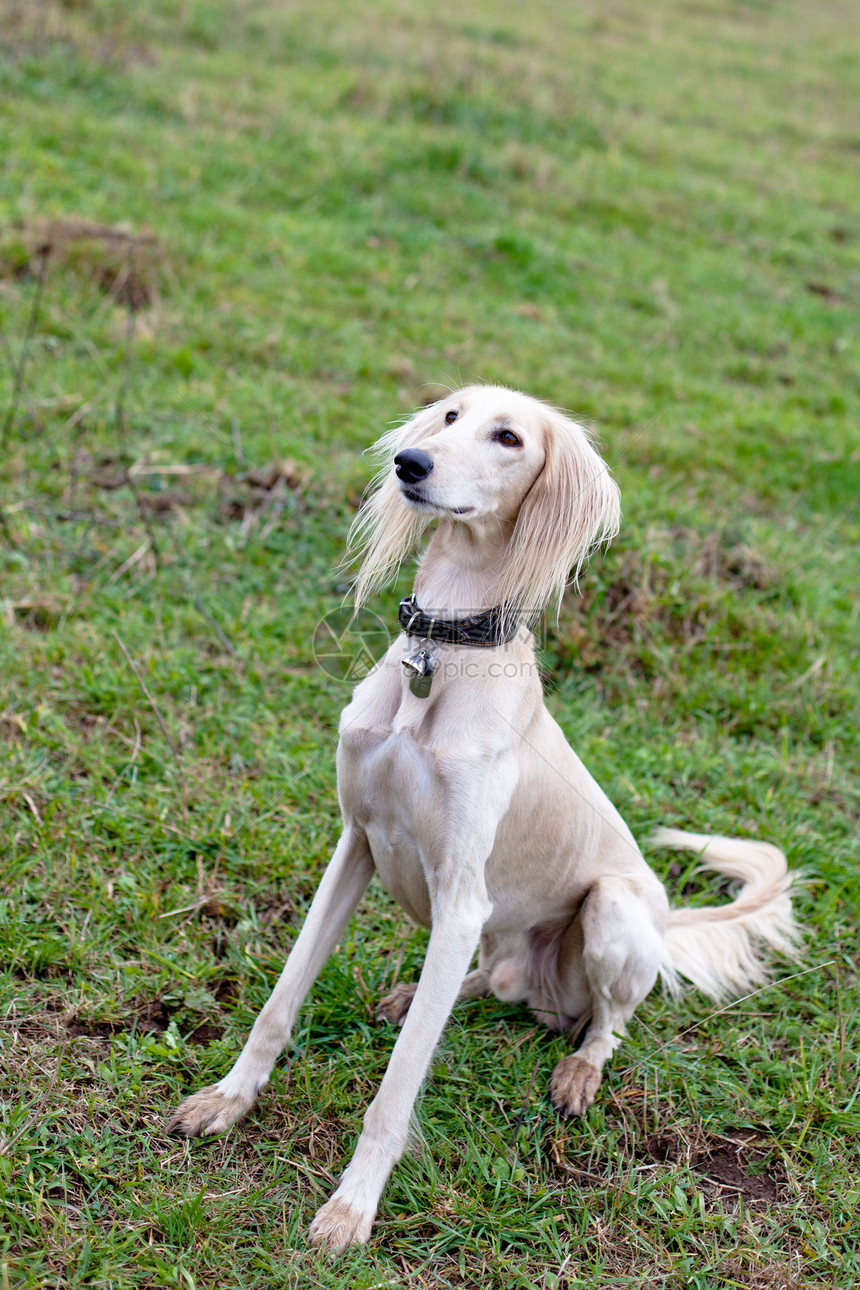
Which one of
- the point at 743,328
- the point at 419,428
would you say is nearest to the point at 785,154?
the point at 743,328

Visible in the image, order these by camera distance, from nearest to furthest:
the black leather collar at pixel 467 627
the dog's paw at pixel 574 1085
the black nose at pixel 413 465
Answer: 1. the black nose at pixel 413 465
2. the black leather collar at pixel 467 627
3. the dog's paw at pixel 574 1085

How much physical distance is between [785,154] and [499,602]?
458 inches

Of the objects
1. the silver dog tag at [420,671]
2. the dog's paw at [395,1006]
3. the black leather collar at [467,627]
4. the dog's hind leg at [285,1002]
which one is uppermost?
the black leather collar at [467,627]

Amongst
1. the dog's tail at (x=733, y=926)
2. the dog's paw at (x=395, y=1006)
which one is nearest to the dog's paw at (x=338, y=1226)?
the dog's paw at (x=395, y=1006)

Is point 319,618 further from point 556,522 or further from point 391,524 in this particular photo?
point 556,522

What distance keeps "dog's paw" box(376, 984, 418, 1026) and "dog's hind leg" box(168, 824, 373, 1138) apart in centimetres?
34

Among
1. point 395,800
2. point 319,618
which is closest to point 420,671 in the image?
point 395,800

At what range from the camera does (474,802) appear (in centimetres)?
243

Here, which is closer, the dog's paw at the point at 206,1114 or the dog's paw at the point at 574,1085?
the dog's paw at the point at 206,1114

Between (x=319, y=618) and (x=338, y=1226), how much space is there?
2.60m

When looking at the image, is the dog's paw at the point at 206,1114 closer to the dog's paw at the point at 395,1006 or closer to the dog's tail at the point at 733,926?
the dog's paw at the point at 395,1006

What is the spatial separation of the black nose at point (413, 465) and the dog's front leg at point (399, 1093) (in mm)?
989

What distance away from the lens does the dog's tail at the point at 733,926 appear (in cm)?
320

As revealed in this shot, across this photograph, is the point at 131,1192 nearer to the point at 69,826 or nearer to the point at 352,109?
the point at 69,826
